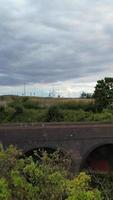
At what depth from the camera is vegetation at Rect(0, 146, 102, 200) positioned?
319 inches

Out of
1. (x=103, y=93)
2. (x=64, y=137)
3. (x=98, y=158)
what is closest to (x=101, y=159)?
(x=98, y=158)

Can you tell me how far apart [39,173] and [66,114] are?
45.6m

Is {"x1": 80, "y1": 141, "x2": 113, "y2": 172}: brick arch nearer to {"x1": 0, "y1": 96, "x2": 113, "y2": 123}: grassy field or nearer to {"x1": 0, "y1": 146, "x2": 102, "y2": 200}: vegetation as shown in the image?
{"x1": 0, "y1": 96, "x2": 113, "y2": 123}: grassy field

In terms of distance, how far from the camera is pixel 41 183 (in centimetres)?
891

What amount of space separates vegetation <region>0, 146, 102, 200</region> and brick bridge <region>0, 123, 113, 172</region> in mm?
17394

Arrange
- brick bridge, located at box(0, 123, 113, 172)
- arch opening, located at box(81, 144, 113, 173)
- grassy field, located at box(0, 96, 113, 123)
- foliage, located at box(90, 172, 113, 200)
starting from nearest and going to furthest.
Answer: foliage, located at box(90, 172, 113, 200) → brick bridge, located at box(0, 123, 113, 172) → arch opening, located at box(81, 144, 113, 173) → grassy field, located at box(0, 96, 113, 123)

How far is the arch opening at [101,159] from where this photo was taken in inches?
1266

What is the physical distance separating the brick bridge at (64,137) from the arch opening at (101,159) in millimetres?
229

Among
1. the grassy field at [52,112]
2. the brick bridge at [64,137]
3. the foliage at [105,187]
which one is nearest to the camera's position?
the foliage at [105,187]

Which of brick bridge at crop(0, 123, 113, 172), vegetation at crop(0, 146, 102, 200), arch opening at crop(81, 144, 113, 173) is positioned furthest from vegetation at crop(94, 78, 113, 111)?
vegetation at crop(0, 146, 102, 200)

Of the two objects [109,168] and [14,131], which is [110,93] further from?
[14,131]

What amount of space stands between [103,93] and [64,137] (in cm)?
2964

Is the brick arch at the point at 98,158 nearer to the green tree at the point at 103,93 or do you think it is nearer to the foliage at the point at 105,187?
the foliage at the point at 105,187

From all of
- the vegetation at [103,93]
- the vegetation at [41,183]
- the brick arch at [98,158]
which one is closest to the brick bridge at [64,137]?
the brick arch at [98,158]
